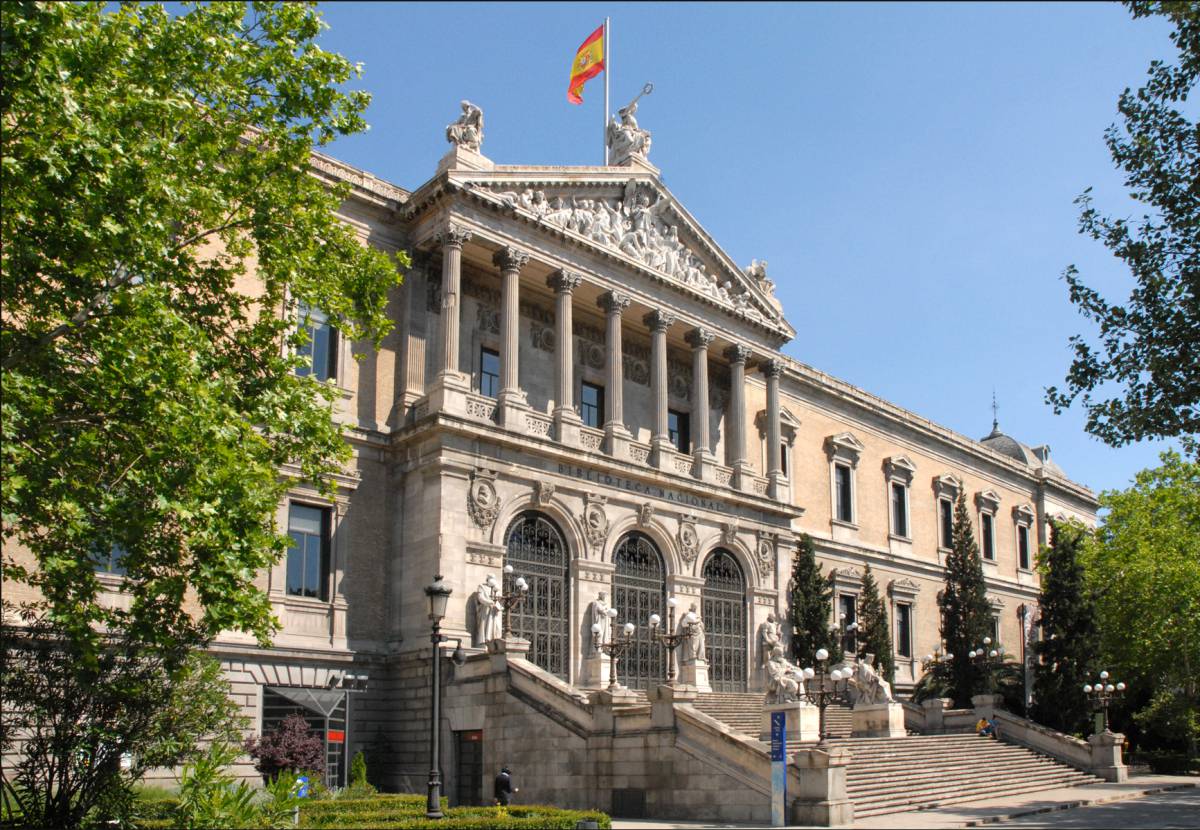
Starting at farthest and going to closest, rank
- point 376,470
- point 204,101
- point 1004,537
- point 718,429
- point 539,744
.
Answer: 1. point 1004,537
2. point 718,429
3. point 376,470
4. point 539,744
5. point 204,101

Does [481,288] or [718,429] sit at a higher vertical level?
[481,288]

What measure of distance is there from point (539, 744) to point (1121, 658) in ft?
91.7

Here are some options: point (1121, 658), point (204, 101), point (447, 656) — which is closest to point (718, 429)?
point (447, 656)

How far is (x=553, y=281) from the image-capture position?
32500 mm

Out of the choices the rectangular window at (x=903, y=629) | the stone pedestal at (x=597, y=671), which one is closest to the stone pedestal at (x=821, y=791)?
the stone pedestal at (x=597, y=671)

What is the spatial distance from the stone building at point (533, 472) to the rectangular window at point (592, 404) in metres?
0.09

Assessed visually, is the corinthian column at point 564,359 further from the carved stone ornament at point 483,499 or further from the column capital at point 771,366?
the column capital at point 771,366

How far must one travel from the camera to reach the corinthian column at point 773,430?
124 ft

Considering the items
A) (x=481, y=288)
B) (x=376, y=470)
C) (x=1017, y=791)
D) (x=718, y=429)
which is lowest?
(x=1017, y=791)

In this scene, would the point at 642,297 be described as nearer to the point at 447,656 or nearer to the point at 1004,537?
the point at 447,656

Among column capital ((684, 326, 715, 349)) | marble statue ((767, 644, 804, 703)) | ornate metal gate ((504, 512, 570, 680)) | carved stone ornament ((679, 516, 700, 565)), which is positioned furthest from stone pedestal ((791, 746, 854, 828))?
column capital ((684, 326, 715, 349))

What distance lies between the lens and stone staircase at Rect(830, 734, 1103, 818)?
78.5 ft

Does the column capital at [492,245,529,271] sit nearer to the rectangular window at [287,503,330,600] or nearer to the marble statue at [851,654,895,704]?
the rectangular window at [287,503,330,600]

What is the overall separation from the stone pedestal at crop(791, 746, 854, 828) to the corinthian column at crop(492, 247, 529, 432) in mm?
12232
